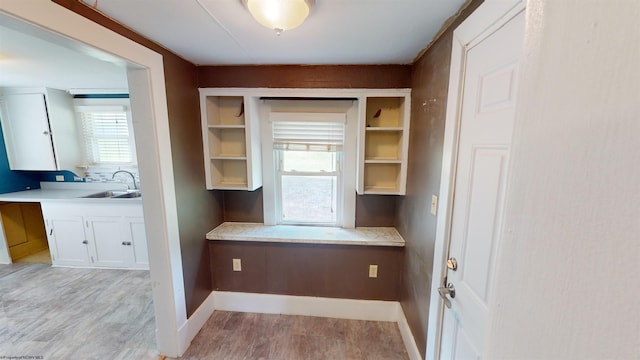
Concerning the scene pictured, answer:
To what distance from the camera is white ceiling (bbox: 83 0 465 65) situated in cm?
111

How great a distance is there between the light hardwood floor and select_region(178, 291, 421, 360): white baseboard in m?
0.05

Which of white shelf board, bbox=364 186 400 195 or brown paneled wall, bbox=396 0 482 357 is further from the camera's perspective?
white shelf board, bbox=364 186 400 195

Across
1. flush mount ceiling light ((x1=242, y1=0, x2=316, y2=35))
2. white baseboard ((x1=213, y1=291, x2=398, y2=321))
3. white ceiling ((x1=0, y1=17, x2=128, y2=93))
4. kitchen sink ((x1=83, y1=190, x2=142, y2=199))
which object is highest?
white ceiling ((x1=0, y1=17, x2=128, y2=93))

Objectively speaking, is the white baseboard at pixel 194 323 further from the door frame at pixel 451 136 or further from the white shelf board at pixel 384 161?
the white shelf board at pixel 384 161

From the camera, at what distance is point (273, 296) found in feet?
7.35

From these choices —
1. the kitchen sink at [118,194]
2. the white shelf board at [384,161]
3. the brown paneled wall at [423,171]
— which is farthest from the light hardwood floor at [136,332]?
the white shelf board at [384,161]

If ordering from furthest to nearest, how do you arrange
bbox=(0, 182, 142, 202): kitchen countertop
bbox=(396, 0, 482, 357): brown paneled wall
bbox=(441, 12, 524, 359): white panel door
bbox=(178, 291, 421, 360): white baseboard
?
bbox=(0, 182, 142, 202): kitchen countertop < bbox=(178, 291, 421, 360): white baseboard < bbox=(396, 0, 482, 357): brown paneled wall < bbox=(441, 12, 524, 359): white panel door

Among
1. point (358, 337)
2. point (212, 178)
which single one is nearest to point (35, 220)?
point (212, 178)

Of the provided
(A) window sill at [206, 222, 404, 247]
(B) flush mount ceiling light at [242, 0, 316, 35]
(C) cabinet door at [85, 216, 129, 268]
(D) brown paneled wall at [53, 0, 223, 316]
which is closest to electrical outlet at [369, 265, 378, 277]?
(A) window sill at [206, 222, 404, 247]

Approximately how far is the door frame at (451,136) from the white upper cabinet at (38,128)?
14.7 ft

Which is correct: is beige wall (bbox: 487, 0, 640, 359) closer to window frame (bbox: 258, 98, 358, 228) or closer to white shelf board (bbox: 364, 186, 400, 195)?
white shelf board (bbox: 364, 186, 400, 195)

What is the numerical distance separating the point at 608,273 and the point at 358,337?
83.9 inches

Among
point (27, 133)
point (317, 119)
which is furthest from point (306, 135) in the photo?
point (27, 133)

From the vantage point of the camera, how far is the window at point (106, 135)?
319 cm
